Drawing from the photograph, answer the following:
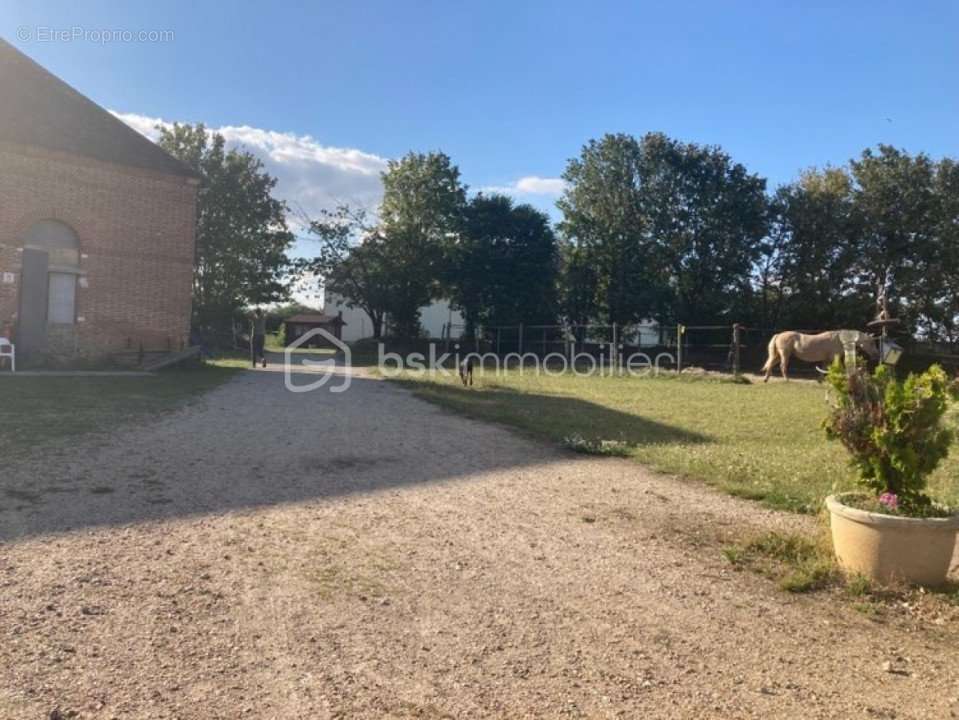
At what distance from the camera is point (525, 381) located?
20453mm

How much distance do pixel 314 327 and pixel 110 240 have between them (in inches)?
1767

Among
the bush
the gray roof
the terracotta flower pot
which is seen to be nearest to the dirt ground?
the terracotta flower pot

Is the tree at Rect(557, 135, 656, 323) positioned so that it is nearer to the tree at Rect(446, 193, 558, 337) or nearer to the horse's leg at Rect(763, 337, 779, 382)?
the tree at Rect(446, 193, 558, 337)

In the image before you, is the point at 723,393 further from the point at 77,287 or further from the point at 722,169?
the point at 722,169

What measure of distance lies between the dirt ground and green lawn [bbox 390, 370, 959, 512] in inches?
39.5

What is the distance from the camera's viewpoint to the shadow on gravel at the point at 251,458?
5.20m

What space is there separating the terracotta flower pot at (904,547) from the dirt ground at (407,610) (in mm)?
436

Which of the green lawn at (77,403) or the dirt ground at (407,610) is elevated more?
the green lawn at (77,403)

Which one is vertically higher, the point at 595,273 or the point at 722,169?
the point at 722,169

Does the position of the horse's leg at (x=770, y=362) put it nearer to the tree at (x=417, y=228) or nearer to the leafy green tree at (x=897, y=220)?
the leafy green tree at (x=897, y=220)

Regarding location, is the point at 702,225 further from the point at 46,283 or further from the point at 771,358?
the point at 46,283

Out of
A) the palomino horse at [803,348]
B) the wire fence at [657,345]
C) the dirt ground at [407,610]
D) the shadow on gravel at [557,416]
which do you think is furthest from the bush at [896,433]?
the wire fence at [657,345]

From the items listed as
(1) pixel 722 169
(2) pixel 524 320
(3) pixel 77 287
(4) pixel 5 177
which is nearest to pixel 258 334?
(3) pixel 77 287

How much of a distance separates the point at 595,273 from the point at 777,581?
33.4m
